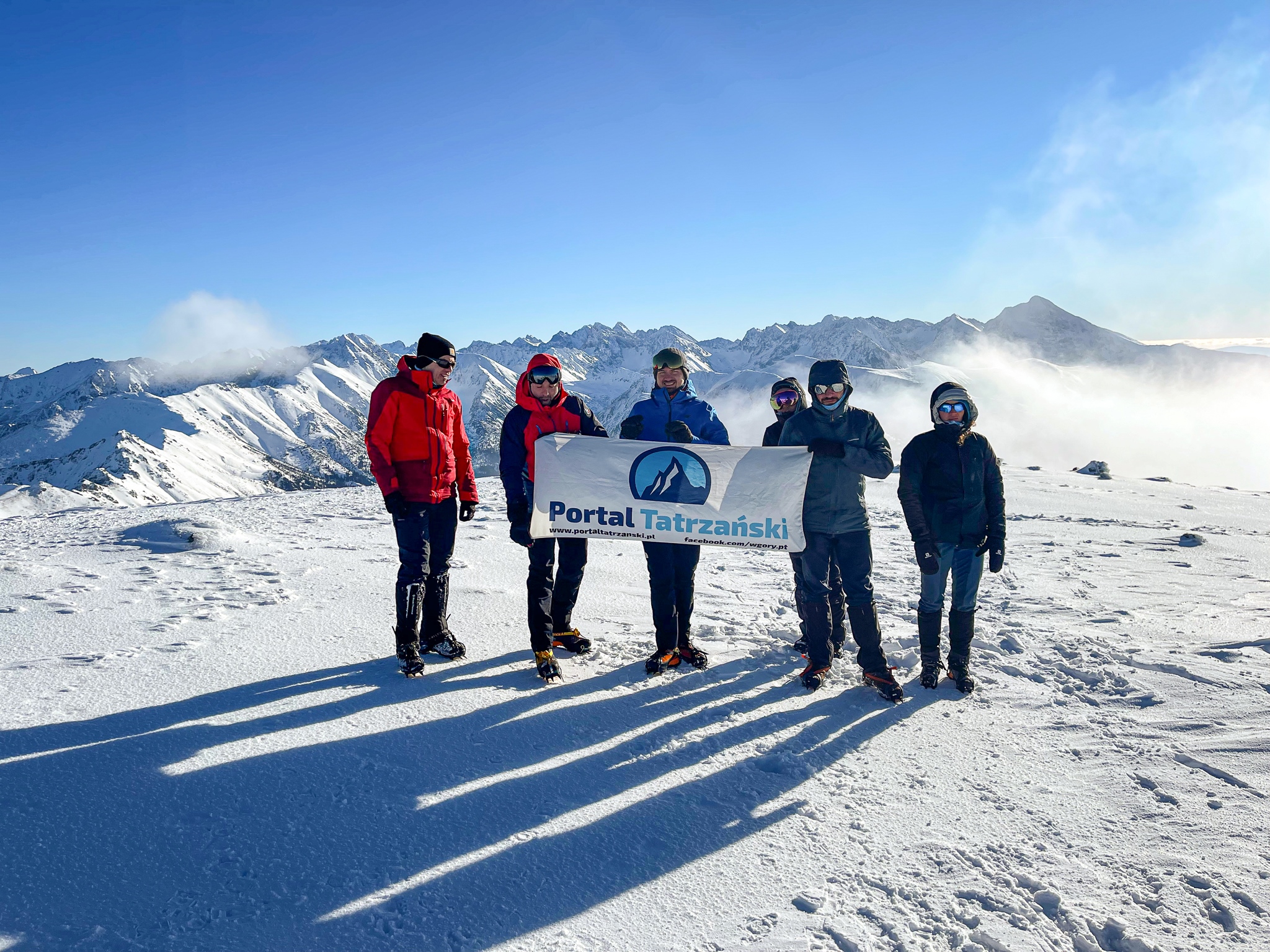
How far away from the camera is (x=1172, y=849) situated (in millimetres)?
3246

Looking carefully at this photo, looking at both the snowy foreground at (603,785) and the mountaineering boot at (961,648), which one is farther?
the mountaineering boot at (961,648)

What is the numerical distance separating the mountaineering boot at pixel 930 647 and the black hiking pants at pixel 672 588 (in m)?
2.03

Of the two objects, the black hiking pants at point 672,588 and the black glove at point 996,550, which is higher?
the black glove at point 996,550

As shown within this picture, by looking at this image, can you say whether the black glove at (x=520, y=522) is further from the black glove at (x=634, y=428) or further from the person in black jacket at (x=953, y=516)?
the person in black jacket at (x=953, y=516)

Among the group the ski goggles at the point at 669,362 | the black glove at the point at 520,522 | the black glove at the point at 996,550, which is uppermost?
the ski goggles at the point at 669,362

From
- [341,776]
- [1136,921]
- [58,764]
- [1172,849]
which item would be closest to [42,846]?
[58,764]

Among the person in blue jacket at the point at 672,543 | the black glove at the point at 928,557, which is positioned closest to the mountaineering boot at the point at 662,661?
the person in blue jacket at the point at 672,543

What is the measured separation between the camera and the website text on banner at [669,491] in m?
5.48

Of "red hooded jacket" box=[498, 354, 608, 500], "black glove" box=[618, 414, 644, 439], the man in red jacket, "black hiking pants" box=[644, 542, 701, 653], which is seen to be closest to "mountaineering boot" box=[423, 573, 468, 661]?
the man in red jacket

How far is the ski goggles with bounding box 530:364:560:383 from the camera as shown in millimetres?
5332

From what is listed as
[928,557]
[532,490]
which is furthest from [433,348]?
[928,557]

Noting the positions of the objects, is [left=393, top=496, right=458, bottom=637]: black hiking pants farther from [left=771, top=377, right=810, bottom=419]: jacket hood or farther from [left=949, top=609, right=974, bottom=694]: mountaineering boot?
[left=949, top=609, right=974, bottom=694]: mountaineering boot

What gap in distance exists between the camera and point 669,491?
5.62 meters

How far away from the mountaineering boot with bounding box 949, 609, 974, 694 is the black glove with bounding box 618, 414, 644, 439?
10.5 ft
